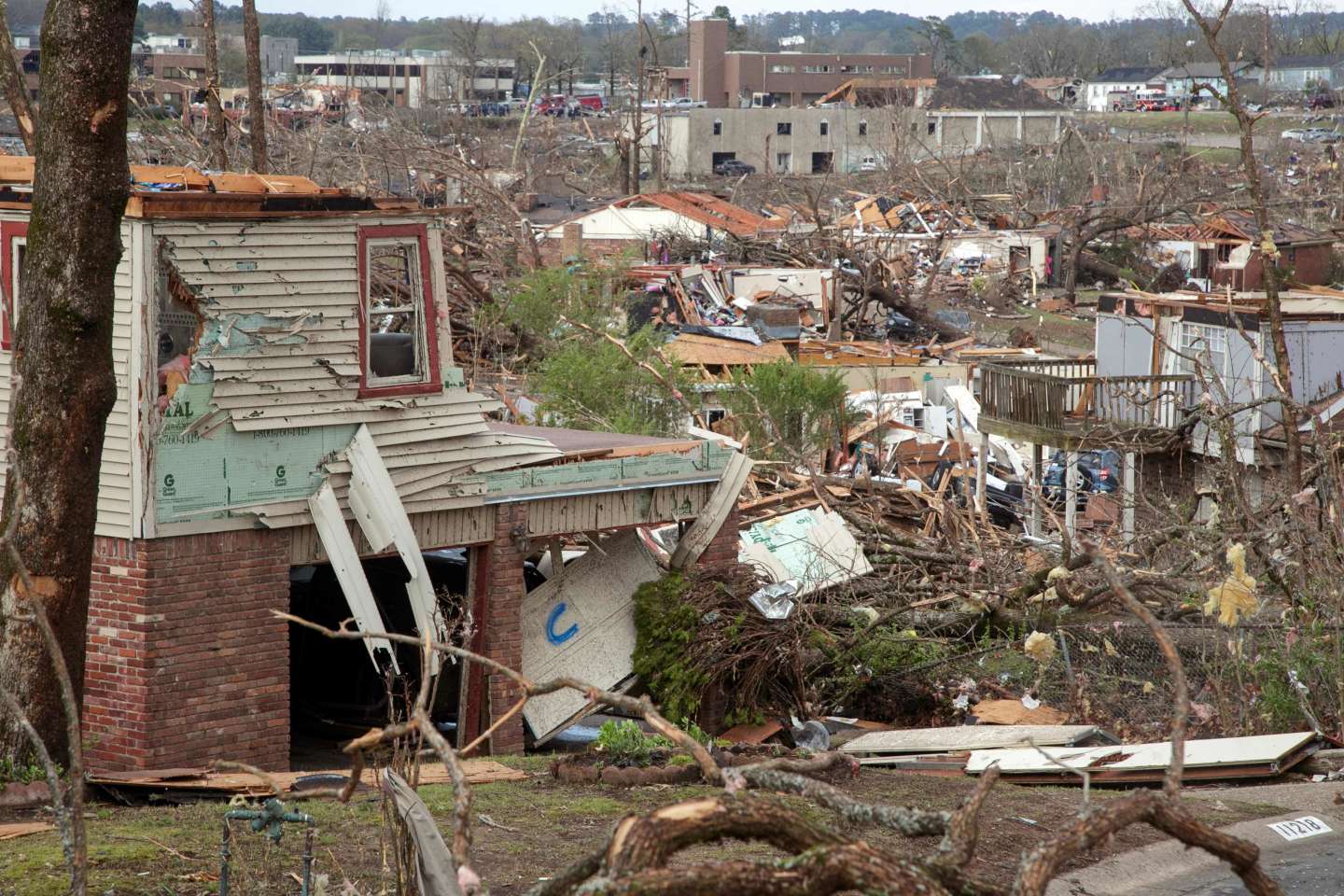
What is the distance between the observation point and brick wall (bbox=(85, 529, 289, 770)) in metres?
10.5

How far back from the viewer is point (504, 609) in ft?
41.1

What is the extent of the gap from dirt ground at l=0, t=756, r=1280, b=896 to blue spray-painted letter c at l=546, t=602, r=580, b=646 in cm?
386

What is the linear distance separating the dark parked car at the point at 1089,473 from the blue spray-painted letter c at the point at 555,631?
11993 millimetres

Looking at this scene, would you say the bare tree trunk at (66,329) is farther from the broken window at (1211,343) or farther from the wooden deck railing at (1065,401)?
the broken window at (1211,343)

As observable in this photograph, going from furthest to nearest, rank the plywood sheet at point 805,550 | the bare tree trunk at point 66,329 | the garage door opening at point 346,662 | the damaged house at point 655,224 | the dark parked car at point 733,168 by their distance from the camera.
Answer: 1. the dark parked car at point 733,168
2. the damaged house at point 655,224
3. the plywood sheet at point 805,550
4. the garage door opening at point 346,662
5. the bare tree trunk at point 66,329

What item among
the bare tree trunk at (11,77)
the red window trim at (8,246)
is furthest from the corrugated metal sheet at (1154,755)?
the bare tree trunk at (11,77)

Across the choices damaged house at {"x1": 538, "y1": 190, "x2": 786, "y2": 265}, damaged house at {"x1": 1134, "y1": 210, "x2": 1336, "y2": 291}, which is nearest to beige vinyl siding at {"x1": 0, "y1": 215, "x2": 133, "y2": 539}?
damaged house at {"x1": 1134, "y1": 210, "x2": 1336, "y2": 291}

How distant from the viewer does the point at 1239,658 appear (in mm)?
11156

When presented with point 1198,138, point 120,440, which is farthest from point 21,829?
point 1198,138

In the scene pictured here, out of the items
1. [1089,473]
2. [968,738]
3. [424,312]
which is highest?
[424,312]

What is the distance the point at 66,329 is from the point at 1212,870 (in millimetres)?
6484

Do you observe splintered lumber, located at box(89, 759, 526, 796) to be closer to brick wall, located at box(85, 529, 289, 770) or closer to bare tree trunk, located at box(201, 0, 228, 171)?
brick wall, located at box(85, 529, 289, 770)

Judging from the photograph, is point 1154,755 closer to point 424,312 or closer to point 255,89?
point 424,312

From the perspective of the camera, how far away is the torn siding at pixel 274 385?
10609 millimetres
